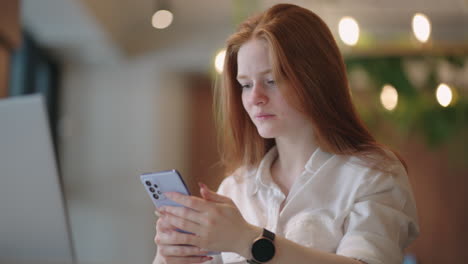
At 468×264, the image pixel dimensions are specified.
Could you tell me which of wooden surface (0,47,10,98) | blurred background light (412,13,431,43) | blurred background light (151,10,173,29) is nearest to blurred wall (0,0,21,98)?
wooden surface (0,47,10,98)

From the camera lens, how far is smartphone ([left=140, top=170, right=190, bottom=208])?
36.7 inches

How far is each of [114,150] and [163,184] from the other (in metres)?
3.52

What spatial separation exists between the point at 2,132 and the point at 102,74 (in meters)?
3.55

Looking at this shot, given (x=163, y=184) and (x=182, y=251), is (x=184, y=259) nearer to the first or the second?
(x=182, y=251)

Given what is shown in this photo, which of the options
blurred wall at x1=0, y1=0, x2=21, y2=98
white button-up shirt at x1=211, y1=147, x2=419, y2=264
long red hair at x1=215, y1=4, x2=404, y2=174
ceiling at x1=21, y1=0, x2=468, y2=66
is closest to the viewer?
white button-up shirt at x1=211, y1=147, x2=419, y2=264

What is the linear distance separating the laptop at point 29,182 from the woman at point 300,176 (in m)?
0.21

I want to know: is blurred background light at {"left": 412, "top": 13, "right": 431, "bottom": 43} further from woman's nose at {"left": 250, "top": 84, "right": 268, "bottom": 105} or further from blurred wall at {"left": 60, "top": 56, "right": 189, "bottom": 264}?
blurred wall at {"left": 60, "top": 56, "right": 189, "bottom": 264}

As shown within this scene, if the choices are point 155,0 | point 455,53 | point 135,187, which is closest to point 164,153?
point 135,187

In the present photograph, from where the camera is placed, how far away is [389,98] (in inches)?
143

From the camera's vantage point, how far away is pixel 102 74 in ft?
14.6

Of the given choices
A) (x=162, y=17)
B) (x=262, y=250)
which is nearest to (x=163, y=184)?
(x=262, y=250)

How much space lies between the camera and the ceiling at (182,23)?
322cm

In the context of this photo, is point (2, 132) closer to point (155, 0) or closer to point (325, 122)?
point (325, 122)

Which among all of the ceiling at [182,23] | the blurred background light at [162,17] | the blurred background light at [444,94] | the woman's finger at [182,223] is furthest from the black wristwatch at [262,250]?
the blurred background light at [444,94]
